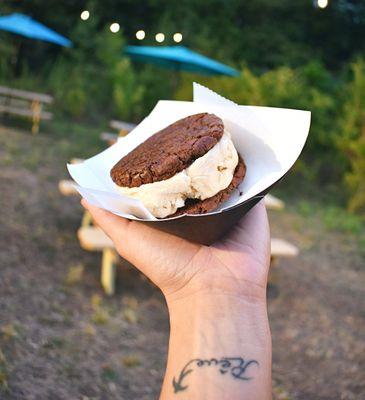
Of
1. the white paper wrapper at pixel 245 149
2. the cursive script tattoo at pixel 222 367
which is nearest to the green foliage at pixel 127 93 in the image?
the white paper wrapper at pixel 245 149

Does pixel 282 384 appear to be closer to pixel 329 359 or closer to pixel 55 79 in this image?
pixel 329 359

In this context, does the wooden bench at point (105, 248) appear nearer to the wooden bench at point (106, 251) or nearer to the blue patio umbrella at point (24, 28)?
the wooden bench at point (106, 251)

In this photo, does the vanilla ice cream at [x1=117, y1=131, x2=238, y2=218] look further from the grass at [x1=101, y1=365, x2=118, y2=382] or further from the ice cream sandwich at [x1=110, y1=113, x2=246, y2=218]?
the grass at [x1=101, y1=365, x2=118, y2=382]

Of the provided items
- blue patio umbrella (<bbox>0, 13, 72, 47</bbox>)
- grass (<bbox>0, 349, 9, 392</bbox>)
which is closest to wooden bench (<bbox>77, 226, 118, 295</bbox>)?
grass (<bbox>0, 349, 9, 392</bbox>)

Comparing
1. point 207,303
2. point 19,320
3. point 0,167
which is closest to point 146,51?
point 0,167

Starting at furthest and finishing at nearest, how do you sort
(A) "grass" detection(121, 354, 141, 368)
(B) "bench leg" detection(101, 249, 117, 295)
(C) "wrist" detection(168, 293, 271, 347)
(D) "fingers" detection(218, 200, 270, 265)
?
(B) "bench leg" detection(101, 249, 117, 295), (A) "grass" detection(121, 354, 141, 368), (D) "fingers" detection(218, 200, 270, 265), (C) "wrist" detection(168, 293, 271, 347)

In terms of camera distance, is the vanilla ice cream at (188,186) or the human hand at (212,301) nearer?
the human hand at (212,301)
